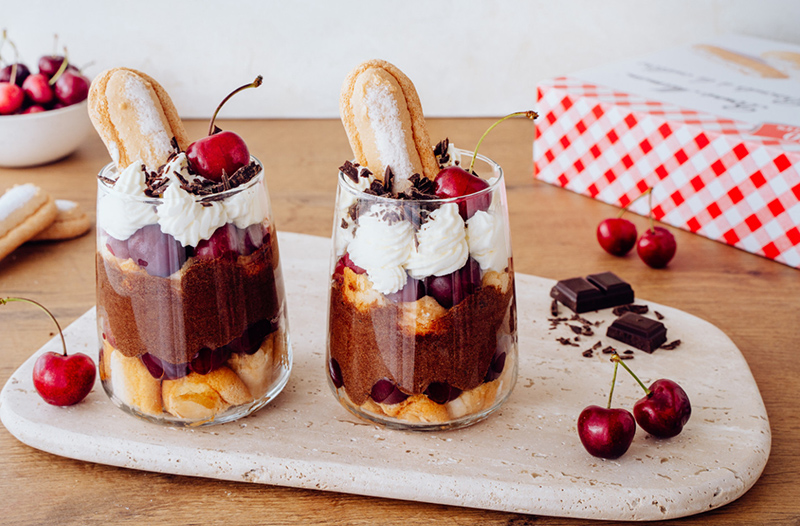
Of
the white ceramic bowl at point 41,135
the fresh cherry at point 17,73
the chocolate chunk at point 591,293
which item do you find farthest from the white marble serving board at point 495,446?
the fresh cherry at point 17,73

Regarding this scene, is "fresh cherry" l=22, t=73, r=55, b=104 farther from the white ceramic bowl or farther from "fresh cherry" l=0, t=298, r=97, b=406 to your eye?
"fresh cherry" l=0, t=298, r=97, b=406

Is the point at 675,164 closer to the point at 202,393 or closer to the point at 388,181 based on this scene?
the point at 388,181

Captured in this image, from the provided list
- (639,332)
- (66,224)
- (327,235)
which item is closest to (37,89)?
(66,224)

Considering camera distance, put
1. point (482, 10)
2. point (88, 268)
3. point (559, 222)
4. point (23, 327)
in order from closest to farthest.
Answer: point (23, 327) < point (88, 268) < point (559, 222) < point (482, 10)

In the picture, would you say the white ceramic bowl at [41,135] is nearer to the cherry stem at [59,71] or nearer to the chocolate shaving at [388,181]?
the cherry stem at [59,71]

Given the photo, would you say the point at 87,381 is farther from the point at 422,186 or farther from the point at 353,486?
the point at 422,186

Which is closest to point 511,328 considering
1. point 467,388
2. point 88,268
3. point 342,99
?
point 467,388

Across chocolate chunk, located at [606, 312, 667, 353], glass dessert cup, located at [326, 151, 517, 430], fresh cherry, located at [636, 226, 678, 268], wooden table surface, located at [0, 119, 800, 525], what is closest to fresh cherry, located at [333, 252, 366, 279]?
glass dessert cup, located at [326, 151, 517, 430]
